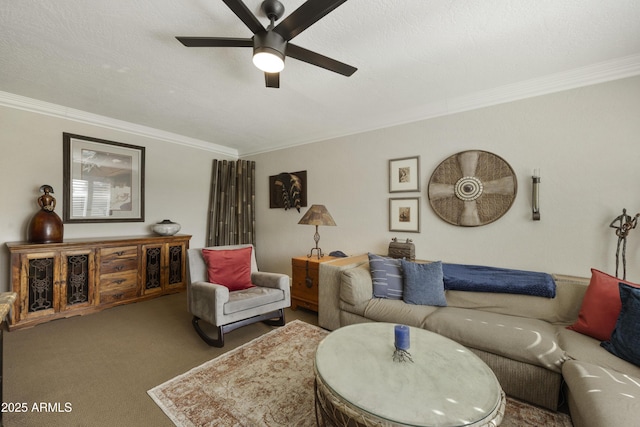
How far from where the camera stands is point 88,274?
118 inches

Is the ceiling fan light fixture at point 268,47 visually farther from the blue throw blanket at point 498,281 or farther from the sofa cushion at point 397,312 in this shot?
the blue throw blanket at point 498,281

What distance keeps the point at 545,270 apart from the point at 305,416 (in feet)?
7.83

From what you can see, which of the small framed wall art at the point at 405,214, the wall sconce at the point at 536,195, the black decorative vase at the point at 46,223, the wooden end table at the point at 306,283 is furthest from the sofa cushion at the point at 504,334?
the black decorative vase at the point at 46,223

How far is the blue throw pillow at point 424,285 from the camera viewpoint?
2.29m

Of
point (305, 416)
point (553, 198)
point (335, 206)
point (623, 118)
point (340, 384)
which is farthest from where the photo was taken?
point (335, 206)

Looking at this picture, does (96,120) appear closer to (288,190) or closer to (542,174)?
(288,190)

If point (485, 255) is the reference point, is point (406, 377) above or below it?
below

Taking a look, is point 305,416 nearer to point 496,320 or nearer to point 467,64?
point 496,320

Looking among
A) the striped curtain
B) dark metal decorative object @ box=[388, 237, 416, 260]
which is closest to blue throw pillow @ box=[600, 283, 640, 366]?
dark metal decorative object @ box=[388, 237, 416, 260]

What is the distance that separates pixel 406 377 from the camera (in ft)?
4.07

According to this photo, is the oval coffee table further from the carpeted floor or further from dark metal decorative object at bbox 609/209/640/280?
dark metal decorative object at bbox 609/209/640/280

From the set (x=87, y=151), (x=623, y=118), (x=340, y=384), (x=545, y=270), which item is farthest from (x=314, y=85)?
(x=87, y=151)

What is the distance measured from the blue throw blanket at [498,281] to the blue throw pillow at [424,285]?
130 millimetres

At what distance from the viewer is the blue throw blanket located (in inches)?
81.9
